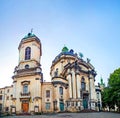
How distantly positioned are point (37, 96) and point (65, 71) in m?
11.2

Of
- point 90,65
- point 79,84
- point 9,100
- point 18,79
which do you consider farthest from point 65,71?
point 9,100

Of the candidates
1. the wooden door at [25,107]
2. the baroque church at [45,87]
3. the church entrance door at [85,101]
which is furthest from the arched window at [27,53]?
the church entrance door at [85,101]

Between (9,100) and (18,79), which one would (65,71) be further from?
(9,100)

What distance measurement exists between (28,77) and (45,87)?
4.40 meters

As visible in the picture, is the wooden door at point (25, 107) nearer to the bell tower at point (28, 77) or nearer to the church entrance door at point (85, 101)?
the bell tower at point (28, 77)

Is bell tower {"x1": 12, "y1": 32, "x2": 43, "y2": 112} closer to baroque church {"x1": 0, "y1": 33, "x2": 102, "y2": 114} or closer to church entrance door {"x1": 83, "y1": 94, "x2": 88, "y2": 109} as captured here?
baroque church {"x1": 0, "y1": 33, "x2": 102, "y2": 114}

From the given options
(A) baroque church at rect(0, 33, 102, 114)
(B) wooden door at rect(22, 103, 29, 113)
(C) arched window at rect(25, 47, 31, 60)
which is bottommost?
(B) wooden door at rect(22, 103, 29, 113)

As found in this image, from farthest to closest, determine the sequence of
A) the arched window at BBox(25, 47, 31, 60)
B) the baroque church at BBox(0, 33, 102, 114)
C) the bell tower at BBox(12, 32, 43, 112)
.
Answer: the arched window at BBox(25, 47, 31, 60), the baroque church at BBox(0, 33, 102, 114), the bell tower at BBox(12, 32, 43, 112)

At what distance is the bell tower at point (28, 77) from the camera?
3597 centimetres

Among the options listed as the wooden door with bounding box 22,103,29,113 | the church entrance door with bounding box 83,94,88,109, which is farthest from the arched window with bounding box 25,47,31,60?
the church entrance door with bounding box 83,94,88,109

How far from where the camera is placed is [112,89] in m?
35.1

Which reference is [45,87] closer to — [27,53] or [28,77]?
[28,77]

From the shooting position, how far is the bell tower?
3597cm

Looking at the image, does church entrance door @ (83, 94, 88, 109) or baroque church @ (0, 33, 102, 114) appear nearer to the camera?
baroque church @ (0, 33, 102, 114)
